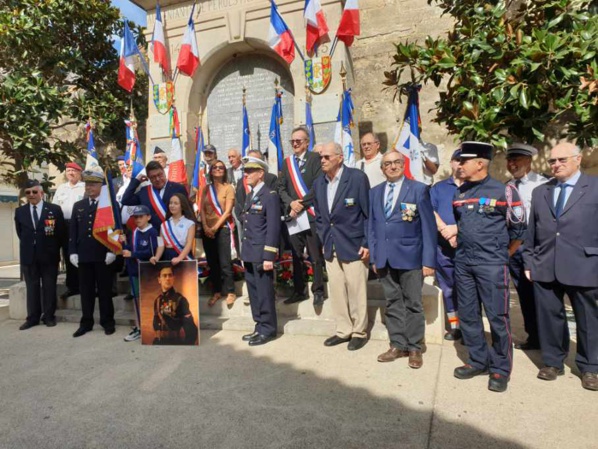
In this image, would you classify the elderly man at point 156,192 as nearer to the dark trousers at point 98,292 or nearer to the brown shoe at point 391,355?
the dark trousers at point 98,292

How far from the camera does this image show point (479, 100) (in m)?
3.76

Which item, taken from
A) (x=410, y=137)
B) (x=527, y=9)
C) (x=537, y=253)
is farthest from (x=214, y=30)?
(x=537, y=253)

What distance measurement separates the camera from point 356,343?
3760 mm

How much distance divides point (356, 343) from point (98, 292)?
3.26 metres

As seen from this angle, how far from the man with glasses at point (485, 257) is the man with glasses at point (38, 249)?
16.7 ft

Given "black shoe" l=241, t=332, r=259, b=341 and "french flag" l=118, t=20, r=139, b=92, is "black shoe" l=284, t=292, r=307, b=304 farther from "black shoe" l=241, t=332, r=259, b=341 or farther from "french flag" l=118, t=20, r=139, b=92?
"french flag" l=118, t=20, r=139, b=92

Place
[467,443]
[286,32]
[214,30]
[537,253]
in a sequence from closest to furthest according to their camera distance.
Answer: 1. [467,443]
2. [537,253]
3. [286,32]
4. [214,30]

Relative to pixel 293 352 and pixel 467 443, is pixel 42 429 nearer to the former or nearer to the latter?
pixel 293 352

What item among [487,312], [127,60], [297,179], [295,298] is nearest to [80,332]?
[295,298]

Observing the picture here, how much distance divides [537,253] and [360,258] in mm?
1486

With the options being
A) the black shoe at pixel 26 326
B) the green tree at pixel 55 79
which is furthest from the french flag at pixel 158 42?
the black shoe at pixel 26 326

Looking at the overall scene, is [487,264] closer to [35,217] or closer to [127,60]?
[35,217]

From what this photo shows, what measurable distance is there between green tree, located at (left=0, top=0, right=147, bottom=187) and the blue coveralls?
6.87 meters

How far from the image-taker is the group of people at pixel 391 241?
295 cm
